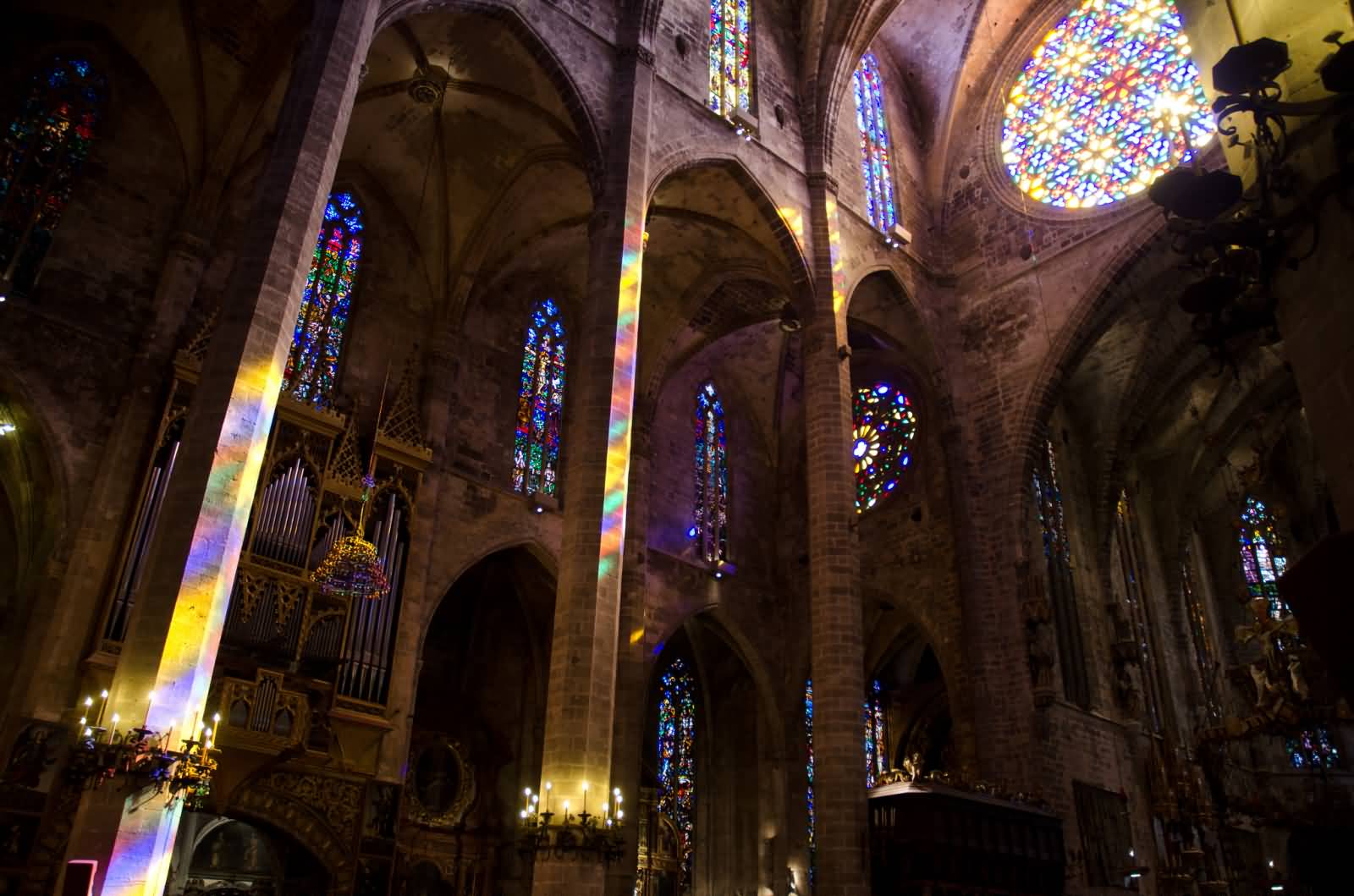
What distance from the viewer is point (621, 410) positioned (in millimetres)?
11344

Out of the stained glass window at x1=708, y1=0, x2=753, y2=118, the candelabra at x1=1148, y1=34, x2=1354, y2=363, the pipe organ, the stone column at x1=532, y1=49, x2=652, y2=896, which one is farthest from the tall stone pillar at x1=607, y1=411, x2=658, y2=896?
the candelabra at x1=1148, y1=34, x2=1354, y2=363

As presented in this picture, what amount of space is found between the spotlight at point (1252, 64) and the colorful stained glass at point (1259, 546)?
2392cm

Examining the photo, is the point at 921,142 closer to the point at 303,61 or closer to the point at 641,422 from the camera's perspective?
the point at 641,422

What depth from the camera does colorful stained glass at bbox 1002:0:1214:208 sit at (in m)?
17.5

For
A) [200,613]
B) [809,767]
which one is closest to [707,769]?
[809,767]

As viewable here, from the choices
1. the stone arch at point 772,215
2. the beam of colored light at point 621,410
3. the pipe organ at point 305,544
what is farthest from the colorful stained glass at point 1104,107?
the pipe organ at point 305,544

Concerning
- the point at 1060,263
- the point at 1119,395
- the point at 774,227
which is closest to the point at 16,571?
the point at 774,227

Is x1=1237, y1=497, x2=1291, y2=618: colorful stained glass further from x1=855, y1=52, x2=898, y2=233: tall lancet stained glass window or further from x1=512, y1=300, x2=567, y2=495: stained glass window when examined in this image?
x1=512, y1=300, x2=567, y2=495: stained glass window

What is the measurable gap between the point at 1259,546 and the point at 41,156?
91.4ft

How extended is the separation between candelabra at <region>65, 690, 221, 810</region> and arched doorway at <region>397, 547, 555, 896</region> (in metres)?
7.79

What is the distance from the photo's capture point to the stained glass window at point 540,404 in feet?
56.3

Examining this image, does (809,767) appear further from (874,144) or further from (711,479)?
(874,144)

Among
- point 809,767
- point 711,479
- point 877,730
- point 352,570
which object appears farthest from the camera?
point 877,730

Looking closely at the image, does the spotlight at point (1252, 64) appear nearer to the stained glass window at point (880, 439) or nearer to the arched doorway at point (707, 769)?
the stained glass window at point (880, 439)
